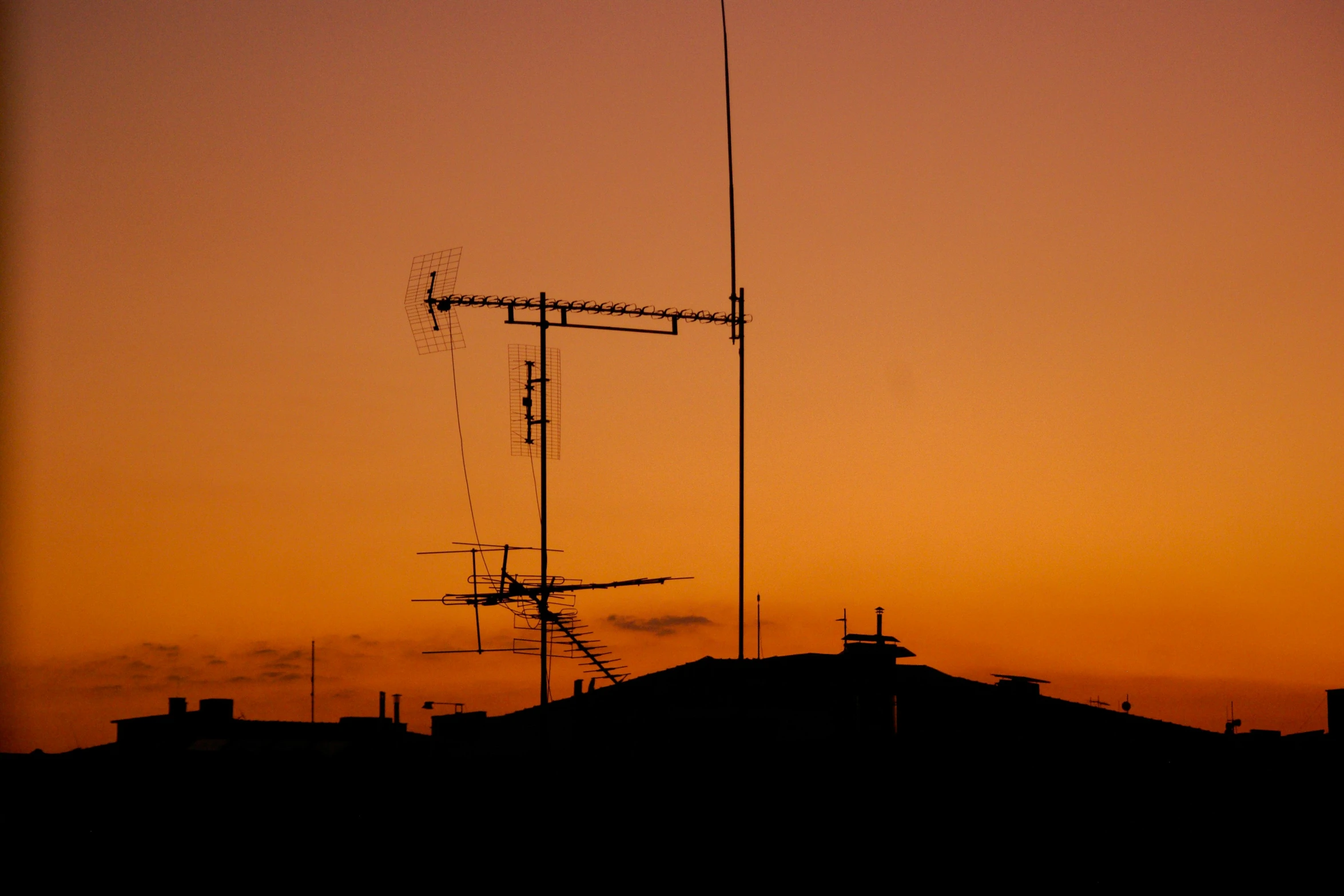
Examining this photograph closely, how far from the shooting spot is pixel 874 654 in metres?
34.8

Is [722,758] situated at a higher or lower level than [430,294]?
lower

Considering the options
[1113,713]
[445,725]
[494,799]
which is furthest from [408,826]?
[1113,713]

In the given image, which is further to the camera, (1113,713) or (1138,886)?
(1113,713)

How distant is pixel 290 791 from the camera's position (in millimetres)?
31281

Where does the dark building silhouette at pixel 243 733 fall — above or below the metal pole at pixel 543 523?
below

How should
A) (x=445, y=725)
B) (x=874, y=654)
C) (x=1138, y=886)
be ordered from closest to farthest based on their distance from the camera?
(x=1138, y=886) < (x=874, y=654) < (x=445, y=725)

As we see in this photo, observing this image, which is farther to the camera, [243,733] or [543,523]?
[243,733]

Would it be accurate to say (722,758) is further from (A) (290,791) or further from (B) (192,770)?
(B) (192,770)

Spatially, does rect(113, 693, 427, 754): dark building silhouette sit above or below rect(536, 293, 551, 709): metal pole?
below

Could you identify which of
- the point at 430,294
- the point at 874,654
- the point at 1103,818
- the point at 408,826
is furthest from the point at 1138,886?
the point at 430,294

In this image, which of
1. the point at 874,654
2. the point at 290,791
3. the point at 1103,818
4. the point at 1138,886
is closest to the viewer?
the point at 1138,886

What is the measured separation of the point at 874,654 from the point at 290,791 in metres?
14.6

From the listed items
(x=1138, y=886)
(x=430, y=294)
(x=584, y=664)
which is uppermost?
(x=430, y=294)

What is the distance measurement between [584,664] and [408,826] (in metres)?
5.01
